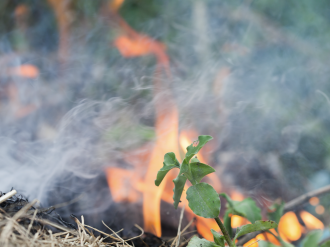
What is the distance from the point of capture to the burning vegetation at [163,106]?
4.31ft

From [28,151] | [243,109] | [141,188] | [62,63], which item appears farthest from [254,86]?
[28,151]

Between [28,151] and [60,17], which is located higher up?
[60,17]

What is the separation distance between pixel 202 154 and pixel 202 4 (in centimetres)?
89

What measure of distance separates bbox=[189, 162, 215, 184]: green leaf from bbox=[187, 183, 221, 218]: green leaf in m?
0.03

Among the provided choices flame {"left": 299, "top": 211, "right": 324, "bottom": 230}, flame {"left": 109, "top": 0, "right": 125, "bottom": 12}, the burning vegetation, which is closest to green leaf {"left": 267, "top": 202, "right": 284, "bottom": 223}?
the burning vegetation

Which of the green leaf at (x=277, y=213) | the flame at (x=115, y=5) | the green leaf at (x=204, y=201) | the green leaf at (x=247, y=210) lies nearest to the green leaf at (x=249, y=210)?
the green leaf at (x=247, y=210)

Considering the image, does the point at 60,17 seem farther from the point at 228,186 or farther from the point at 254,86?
the point at 228,186

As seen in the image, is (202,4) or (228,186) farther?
(202,4)

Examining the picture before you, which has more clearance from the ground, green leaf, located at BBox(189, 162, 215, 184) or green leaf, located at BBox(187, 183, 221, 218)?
green leaf, located at BBox(189, 162, 215, 184)

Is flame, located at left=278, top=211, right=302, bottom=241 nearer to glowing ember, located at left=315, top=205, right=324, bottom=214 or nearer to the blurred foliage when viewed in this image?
glowing ember, located at left=315, top=205, right=324, bottom=214

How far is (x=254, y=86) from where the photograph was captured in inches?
56.1

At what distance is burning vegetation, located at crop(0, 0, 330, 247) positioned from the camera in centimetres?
131

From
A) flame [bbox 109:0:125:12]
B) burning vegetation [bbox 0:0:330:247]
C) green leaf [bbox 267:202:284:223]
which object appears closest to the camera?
green leaf [bbox 267:202:284:223]

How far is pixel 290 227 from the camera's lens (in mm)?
1326
